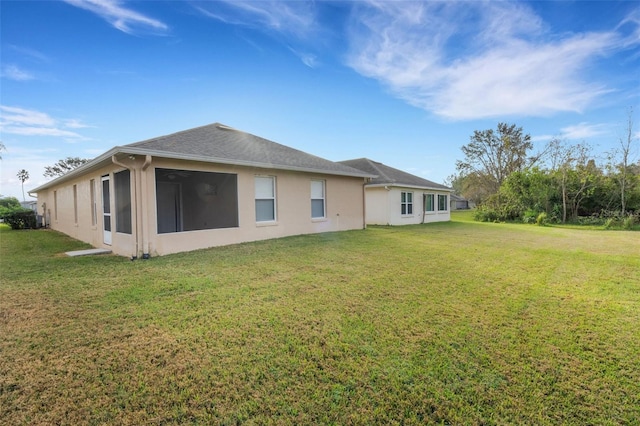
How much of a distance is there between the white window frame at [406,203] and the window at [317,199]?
745cm

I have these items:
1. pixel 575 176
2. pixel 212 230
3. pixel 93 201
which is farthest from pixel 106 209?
pixel 575 176

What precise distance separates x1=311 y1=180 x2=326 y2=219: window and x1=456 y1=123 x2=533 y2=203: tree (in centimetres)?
3057

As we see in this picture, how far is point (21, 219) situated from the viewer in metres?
17.8

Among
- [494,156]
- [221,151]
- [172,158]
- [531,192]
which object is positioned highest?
[494,156]

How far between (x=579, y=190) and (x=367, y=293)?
24341 millimetres

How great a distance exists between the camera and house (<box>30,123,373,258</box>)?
7.57 metres

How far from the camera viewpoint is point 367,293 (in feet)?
15.3

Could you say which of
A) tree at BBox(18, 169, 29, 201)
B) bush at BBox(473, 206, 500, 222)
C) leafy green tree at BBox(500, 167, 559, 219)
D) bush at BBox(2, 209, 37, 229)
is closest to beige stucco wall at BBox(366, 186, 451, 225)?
bush at BBox(473, 206, 500, 222)

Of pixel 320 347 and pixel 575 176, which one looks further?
pixel 575 176

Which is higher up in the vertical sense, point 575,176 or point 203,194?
point 575,176

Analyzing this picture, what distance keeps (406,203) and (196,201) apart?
40.6 ft

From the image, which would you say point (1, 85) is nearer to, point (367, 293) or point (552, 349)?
point (367, 293)

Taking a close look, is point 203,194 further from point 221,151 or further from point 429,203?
point 429,203

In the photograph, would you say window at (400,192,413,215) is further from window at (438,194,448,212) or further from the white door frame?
the white door frame
